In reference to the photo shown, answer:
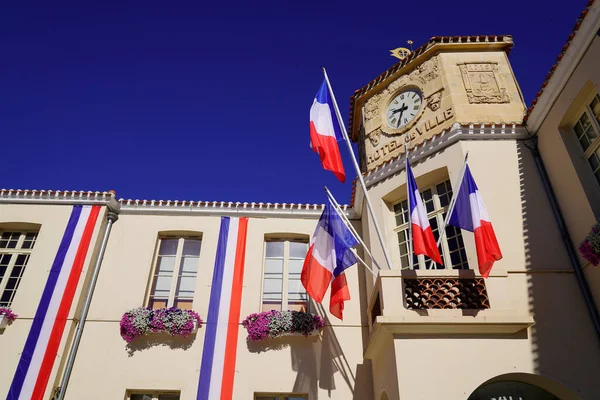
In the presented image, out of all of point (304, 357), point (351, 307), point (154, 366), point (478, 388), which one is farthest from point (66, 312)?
point (478, 388)

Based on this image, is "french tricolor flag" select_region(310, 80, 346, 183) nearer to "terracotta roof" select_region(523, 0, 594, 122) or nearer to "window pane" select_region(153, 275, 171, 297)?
"terracotta roof" select_region(523, 0, 594, 122)

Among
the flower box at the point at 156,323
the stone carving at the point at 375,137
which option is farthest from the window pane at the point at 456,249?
the flower box at the point at 156,323

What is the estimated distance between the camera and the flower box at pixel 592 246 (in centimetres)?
609

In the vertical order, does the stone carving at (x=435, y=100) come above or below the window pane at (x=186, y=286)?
above

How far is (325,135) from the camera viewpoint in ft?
27.5

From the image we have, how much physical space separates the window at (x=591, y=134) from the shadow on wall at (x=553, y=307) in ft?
3.00

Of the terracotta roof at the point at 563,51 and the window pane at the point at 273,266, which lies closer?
the terracotta roof at the point at 563,51

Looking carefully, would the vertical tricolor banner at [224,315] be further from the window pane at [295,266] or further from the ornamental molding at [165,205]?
the window pane at [295,266]

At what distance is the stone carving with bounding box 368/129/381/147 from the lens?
10.8 meters

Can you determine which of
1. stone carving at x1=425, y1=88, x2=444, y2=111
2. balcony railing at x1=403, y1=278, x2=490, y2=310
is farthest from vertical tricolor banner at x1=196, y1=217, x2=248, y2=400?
stone carving at x1=425, y1=88, x2=444, y2=111

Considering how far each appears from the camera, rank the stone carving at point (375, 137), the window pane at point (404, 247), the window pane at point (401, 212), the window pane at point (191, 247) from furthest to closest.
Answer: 1. the stone carving at point (375, 137)
2. the window pane at point (191, 247)
3. the window pane at point (401, 212)
4. the window pane at point (404, 247)

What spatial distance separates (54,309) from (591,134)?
1100 centimetres

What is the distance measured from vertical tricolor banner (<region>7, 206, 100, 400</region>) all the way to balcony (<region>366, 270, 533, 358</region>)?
6634mm

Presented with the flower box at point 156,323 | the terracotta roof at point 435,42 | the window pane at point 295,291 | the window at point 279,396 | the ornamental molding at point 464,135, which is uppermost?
the terracotta roof at point 435,42
